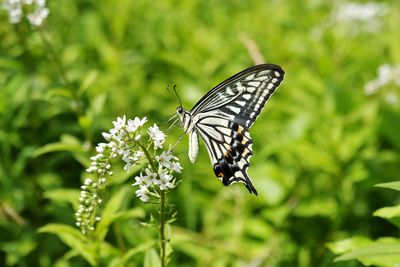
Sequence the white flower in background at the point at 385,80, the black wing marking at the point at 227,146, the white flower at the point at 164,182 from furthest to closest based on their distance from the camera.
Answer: the white flower in background at the point at 385,80
the black wing marking at the point at 227,146
the white flower at the point at 164,182

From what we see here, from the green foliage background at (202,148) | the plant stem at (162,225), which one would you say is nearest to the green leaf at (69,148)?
the green foliage background at (202,148)

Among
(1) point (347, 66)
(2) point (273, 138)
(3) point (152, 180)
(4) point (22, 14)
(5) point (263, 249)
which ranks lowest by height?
(3) point (152, 180)

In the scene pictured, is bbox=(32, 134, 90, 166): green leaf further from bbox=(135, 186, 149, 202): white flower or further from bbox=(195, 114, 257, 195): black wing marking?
bbox=(135, 186, 149, 202): white flower

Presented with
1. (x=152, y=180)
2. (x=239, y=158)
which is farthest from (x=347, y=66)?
(x=152, y=180)

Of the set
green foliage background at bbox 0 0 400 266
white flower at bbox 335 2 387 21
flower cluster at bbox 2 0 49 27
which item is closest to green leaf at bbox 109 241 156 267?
green foliage background at bbox 0 0 400 266

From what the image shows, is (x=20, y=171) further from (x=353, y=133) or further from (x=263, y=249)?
(x=353, y=133)

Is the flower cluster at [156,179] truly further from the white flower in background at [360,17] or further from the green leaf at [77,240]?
the white flower in background at [360,17]
